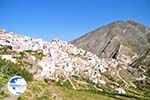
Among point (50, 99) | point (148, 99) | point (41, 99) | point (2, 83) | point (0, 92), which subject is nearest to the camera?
point (0, 92)

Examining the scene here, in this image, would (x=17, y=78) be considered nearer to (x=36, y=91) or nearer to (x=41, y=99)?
(x=41, y=99)

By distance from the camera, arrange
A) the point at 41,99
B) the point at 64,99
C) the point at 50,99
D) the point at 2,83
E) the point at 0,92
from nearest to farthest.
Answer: the point at 0,92, the point at 2,83, the point at 41,99, the point at 50,99, the point at 64,99

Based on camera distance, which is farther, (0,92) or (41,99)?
(41,99)

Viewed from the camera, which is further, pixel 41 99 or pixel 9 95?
pixel 41 99

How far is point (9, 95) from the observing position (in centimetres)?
4603

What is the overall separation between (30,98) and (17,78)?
26072mm

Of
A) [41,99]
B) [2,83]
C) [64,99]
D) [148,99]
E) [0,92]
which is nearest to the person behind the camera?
[0,92]

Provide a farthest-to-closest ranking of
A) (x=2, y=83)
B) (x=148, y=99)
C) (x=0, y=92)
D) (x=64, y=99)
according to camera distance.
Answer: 1. (x=148, y=99)
2. (x=64, y=99)
3. (x=2, y=83)
4. (x=0, y=92)

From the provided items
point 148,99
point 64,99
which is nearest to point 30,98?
point 64,99

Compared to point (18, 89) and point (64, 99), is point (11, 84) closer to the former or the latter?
point (18, 89)

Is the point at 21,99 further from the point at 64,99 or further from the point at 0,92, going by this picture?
the point at 64,99

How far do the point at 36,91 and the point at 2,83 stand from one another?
1294cm

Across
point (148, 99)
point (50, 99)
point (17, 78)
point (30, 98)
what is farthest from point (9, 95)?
point (148, 99)

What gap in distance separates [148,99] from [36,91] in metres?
146
